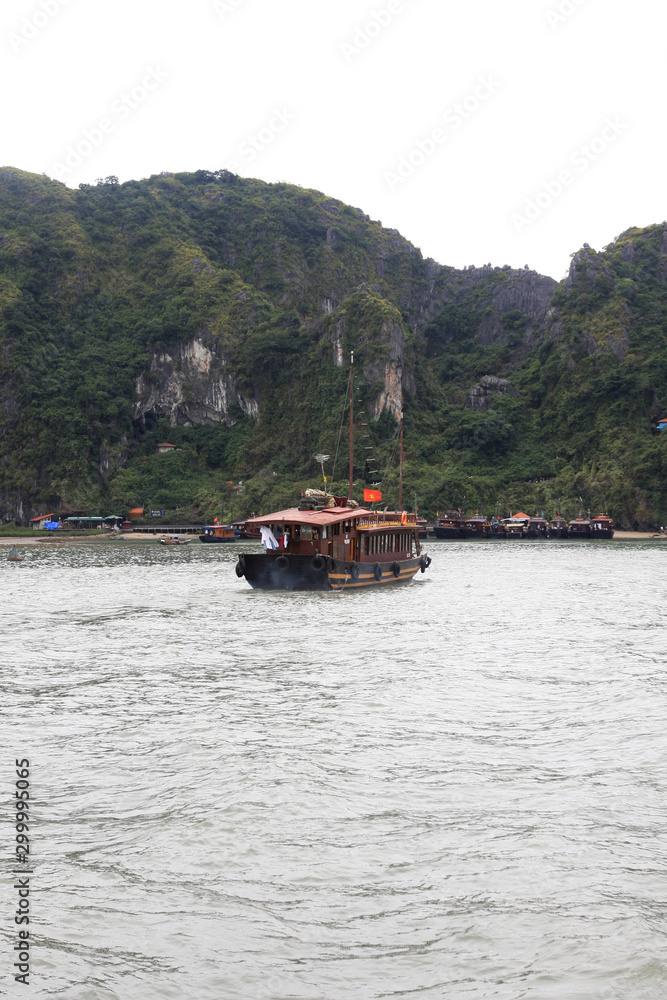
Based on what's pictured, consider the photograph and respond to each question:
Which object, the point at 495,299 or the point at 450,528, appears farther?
the point at 495,299

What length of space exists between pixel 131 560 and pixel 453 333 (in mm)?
110321

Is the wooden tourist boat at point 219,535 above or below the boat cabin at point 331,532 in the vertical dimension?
below

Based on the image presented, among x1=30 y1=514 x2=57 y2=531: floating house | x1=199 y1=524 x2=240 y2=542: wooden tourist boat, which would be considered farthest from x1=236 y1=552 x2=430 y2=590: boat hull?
x1=30 y1=514 x2=57 y2=531: floating house

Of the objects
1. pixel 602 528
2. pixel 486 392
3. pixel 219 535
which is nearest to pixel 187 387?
pixel 486 392

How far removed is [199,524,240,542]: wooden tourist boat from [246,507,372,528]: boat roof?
48574mm

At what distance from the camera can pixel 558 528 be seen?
294 feet

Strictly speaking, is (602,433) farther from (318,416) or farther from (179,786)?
(179,786)

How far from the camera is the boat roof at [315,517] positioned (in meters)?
32.2

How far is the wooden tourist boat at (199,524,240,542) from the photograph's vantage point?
3305 inches

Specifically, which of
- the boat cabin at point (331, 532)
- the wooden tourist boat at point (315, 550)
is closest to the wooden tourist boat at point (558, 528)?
the boat cabin at point (331, 532)

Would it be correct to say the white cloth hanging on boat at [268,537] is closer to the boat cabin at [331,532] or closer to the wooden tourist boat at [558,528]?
the boat cabin at [331,532]

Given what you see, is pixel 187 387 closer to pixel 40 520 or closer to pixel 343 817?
pixel 40 520

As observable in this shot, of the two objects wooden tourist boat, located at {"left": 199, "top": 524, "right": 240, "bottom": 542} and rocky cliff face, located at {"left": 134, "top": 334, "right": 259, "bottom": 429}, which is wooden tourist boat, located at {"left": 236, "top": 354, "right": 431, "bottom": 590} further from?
rocky cliff face, located at {"left": 134, "top": 334, "right": 259, "bottom": 429}

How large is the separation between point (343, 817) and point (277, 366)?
121 m
